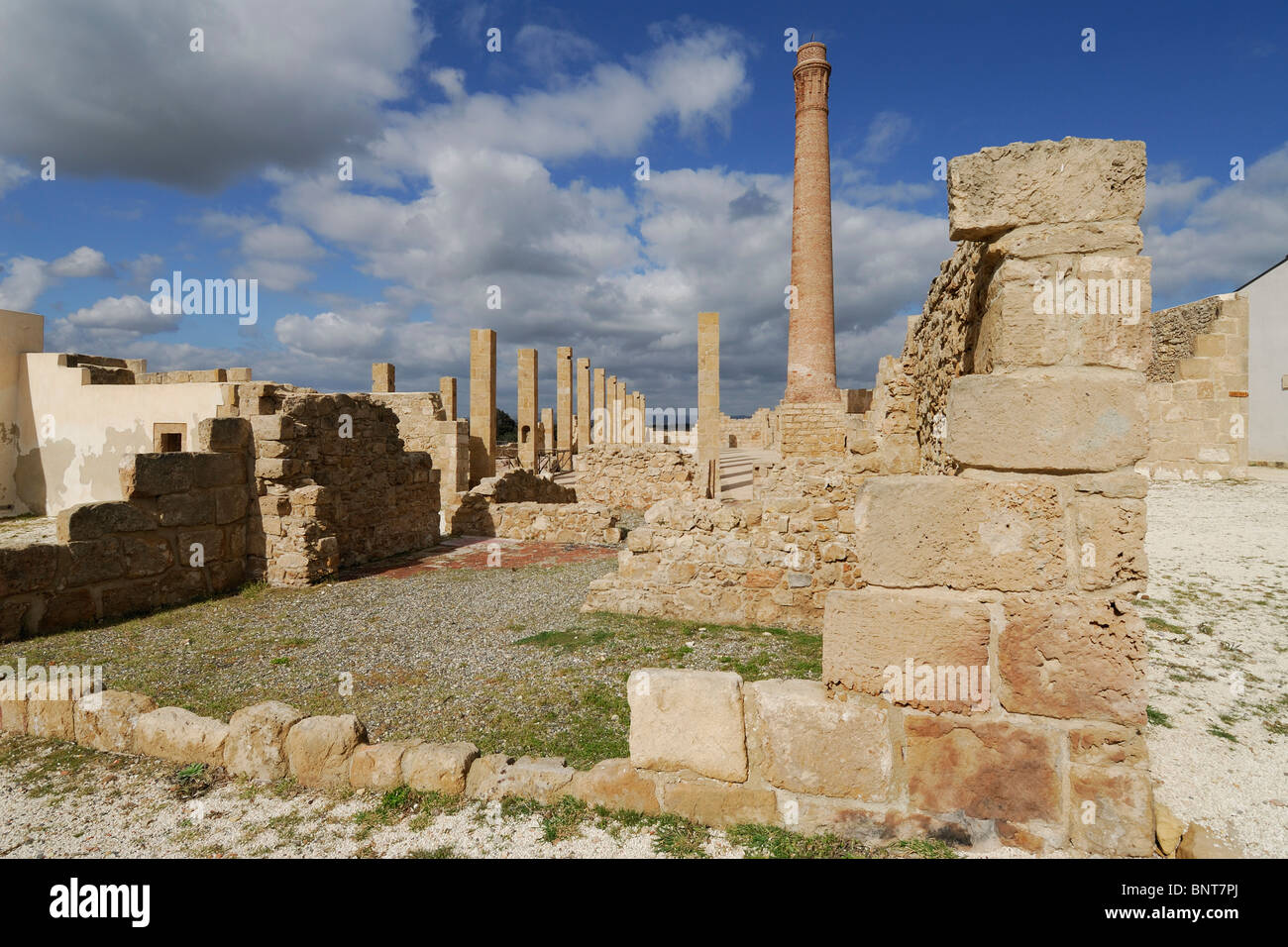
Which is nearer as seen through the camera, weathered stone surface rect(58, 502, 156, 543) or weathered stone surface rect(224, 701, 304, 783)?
weathered stone surface rect(224, 701, 304, 783)

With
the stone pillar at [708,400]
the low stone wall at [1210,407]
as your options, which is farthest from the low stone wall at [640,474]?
the low stone wall at [1210,407]

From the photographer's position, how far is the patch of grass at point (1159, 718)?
397cm

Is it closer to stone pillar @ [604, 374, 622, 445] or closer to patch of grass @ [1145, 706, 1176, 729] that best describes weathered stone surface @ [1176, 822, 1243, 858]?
patch of grass @ [1145, 706, 1176, 729]

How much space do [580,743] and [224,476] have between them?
22.6 ft

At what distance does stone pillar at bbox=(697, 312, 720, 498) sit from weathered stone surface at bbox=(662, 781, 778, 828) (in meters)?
14.1

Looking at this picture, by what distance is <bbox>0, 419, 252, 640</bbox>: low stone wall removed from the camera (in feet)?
19.9

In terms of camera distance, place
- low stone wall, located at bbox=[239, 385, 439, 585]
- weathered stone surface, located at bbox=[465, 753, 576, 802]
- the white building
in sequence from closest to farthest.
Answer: weathered stone surface, located at bbox=[465, 753, 576, 802] < low stone wall, located at bbox=[239, 385, 439, 585] < the white building

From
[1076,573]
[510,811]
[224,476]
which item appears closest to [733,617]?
[510,811]

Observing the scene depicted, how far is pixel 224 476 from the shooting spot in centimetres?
808

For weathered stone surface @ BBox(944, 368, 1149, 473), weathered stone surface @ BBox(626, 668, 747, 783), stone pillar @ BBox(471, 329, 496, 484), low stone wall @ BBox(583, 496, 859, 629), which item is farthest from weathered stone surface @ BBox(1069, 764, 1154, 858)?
stone pillar @ BBox(471, 329, 496, 484)

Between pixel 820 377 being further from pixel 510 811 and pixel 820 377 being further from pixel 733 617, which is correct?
pixel 510 811

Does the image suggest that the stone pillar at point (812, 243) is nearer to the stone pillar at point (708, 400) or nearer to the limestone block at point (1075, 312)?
the stone pillar at point (708, 400)

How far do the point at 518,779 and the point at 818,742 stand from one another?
152 centimetres

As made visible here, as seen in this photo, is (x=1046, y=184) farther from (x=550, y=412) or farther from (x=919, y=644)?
(x=550, y=412)
